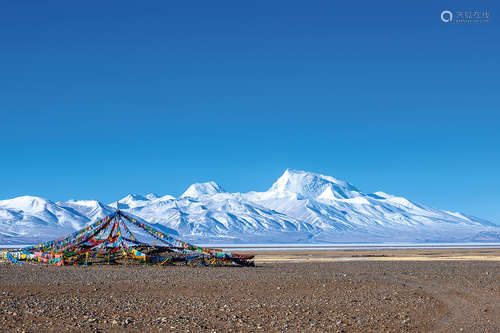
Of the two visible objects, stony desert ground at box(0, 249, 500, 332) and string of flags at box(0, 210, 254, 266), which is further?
string of flags at box(0, 210, 254, 266)

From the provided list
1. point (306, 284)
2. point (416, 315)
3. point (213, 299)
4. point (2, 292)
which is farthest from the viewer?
point (306, 284)

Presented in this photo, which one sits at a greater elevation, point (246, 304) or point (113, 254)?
point (113, 254)

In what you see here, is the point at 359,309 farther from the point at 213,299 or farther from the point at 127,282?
the point at 127,282

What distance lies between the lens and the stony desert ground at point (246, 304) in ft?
67.8

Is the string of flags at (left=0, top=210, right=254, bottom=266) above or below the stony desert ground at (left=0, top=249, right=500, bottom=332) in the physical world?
above

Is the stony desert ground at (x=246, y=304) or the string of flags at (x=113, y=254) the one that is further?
the string of flags at (x=113, y=254)

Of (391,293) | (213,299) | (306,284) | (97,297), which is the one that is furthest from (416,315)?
(97,297)

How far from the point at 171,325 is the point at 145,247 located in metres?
34.6

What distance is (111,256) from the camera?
5147 centimetres

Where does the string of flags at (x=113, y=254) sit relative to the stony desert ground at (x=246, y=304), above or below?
above

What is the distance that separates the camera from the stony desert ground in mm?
20672

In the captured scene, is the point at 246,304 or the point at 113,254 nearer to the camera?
the point at 246,304

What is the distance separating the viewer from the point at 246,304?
1006 inches

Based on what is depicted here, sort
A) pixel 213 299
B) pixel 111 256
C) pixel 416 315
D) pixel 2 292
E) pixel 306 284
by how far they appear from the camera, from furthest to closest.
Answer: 1. pixel 111 256
2. pixel 306 284
3. pixel 2 292
4. pixel 213 299
5. pixel 416 315
